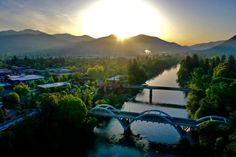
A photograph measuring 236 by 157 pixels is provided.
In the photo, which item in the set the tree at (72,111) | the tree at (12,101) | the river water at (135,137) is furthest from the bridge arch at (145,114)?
the tree at (12,101)

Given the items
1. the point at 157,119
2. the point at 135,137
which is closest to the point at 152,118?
the point at 157,119

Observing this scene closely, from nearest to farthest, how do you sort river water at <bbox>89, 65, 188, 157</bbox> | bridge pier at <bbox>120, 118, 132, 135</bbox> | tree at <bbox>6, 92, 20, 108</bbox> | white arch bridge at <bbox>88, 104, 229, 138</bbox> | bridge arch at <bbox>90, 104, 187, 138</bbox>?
1. river water at <bbox>89, 65, 188, 157</bbox>
2. white arch bridge at <bbox>88, 104, 229, 138</bbox>
3. bridge arch at <bbox>90, 104, 187, 138</bbox>
4. bridge pier at <bbox>120, 118, 132, 135</bbox>
5. tree at <bbox>6, 92, 20, 108</bbox>

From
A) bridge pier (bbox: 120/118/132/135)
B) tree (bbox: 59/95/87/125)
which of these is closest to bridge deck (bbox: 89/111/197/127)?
bridge pier (bbox: 120/118/132/135)

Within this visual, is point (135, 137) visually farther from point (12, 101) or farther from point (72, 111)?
point (12, 101)

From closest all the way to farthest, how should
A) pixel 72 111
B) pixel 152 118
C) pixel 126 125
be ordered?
pixel 72 111 → pixel 152 118 → pixel 126 125

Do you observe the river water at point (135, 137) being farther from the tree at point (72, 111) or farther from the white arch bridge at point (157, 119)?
the tree at point (72, 111)

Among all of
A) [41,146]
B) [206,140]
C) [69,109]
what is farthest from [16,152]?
[206,140]

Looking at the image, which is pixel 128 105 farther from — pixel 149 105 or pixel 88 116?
pixel 88 116

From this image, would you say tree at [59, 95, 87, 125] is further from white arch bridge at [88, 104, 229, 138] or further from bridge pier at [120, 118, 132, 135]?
bridge pier at [120, 118, 132, 135]

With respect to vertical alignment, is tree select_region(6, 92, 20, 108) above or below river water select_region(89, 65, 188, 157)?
above
